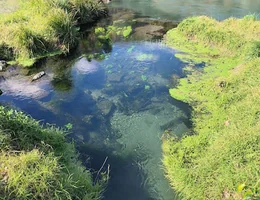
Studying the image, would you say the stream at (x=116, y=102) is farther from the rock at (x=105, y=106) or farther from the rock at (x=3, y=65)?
the rock at (x=3, y=65)

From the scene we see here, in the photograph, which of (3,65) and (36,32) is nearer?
(3,65)

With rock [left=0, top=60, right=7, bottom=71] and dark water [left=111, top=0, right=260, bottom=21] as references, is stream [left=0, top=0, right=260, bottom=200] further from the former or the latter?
dark water [left=111, top=0, right=260, bottom=21]

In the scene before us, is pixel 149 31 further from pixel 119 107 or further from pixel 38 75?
pixel 119 107

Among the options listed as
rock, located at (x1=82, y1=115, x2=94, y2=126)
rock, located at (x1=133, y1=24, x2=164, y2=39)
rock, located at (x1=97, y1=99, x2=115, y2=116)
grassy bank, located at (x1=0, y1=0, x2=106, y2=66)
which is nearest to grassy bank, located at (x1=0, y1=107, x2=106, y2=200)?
rock, located at (x1=82, y1=115, x2=94, y2=126)

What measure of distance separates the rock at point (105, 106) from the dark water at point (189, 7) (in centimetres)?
1093

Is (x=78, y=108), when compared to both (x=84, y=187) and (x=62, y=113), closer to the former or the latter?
(x=62, y=113)

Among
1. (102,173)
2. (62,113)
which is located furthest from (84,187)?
(62,113)

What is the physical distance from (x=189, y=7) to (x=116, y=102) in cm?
1391

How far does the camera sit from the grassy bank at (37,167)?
4.55m

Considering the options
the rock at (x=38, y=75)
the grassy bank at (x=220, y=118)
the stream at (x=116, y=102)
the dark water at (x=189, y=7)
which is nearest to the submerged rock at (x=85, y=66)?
the stream at (x=116, y=102)

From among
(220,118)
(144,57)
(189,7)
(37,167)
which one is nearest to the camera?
(37,167)

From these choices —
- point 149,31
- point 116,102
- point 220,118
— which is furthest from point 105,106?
point 149,31

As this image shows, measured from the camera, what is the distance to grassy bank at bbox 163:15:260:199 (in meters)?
5.37

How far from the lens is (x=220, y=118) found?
7574 millimetres
